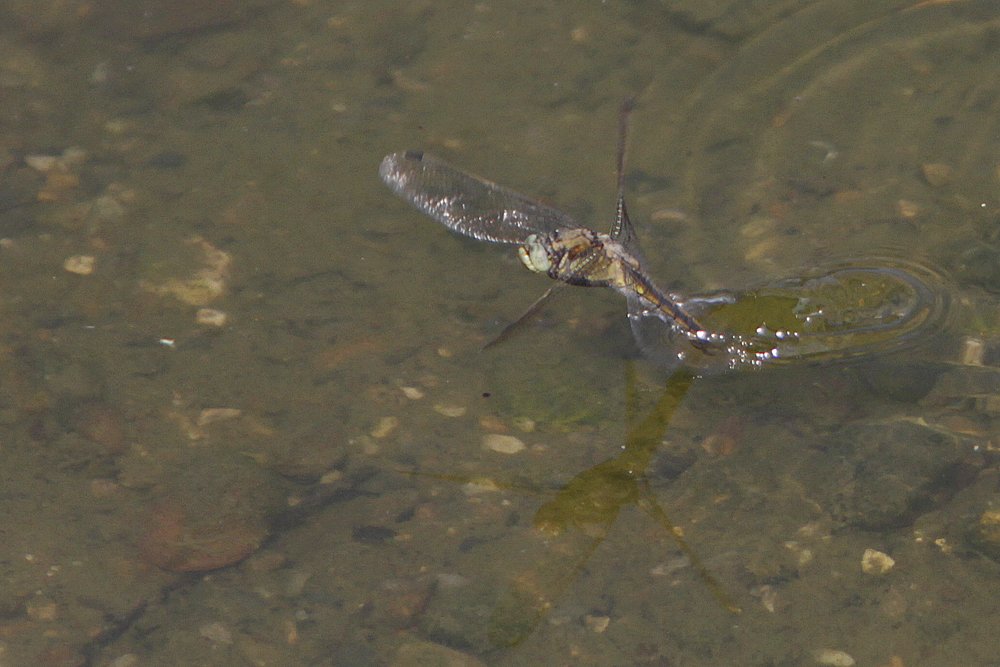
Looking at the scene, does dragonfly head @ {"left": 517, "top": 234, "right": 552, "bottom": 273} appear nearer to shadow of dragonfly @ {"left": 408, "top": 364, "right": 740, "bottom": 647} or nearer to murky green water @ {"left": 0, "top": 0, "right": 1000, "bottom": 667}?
murky green water @ {"left": 0, "top": 0, "right": 1000, "bottom": 667}

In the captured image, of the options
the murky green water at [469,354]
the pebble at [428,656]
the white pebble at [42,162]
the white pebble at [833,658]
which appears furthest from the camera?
the white pebble at [42,162]

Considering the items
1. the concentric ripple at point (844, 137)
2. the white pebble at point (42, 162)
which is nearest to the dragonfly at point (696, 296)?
the concentric ripple at point (844, 137)

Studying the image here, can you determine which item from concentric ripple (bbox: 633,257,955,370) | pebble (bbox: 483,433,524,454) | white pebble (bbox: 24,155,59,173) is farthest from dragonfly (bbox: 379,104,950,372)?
white pebble (bbox: 24,155,59,173)

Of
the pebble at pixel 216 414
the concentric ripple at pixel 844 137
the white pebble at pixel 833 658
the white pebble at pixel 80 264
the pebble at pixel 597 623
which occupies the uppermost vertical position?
the concentric ripple at pixel 844 137

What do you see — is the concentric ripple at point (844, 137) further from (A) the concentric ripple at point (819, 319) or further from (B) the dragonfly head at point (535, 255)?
(B) the dragonfly head at point (535, 255)

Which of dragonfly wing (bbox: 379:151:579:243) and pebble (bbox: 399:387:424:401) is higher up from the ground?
dragonfly wing (bbox: 379:151:579:243)

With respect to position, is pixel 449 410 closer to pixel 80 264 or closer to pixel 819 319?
pixel 819 319

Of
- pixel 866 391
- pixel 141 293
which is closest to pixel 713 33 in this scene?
pixel 866 391
